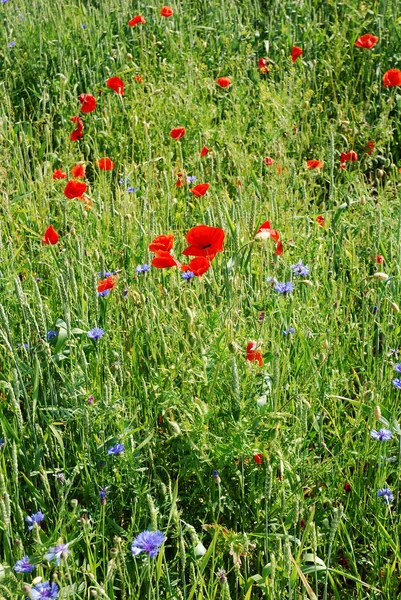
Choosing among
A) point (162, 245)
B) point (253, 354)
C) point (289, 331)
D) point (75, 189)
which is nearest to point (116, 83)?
point (75, 189)

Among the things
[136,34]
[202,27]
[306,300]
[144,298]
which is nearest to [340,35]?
[202,27]

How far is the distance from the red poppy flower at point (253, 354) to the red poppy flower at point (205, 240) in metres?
0.27

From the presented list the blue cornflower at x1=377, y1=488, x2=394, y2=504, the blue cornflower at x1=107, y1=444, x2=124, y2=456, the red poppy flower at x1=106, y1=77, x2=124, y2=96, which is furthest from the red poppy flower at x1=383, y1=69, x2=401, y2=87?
the blue cornflower at x1=107, y1=444, x2=124, y2=456

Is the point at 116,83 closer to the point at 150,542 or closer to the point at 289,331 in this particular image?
the point at 289,331

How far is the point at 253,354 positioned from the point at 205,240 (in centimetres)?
33

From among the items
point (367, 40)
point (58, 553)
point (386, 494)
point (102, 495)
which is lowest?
point (386, 494)

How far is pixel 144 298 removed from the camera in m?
1.94

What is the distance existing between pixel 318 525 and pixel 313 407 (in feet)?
1.03

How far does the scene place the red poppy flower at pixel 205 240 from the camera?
180cm

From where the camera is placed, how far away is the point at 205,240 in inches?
72.0

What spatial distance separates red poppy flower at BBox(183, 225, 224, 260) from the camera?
5.92 feet

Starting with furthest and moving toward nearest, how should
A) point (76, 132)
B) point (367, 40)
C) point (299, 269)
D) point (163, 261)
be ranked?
1. point (367, 40)
2. point (76, 132)
3. point (299, 269)
4. point (163, 261)

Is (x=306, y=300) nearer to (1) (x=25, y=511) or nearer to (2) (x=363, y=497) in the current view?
(2) (x=363, y=497)

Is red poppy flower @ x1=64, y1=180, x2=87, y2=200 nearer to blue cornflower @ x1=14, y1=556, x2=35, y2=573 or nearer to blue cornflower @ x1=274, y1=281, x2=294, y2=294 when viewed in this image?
blue cornflower @ x1=274, y1=281, x2=294, y2=294
